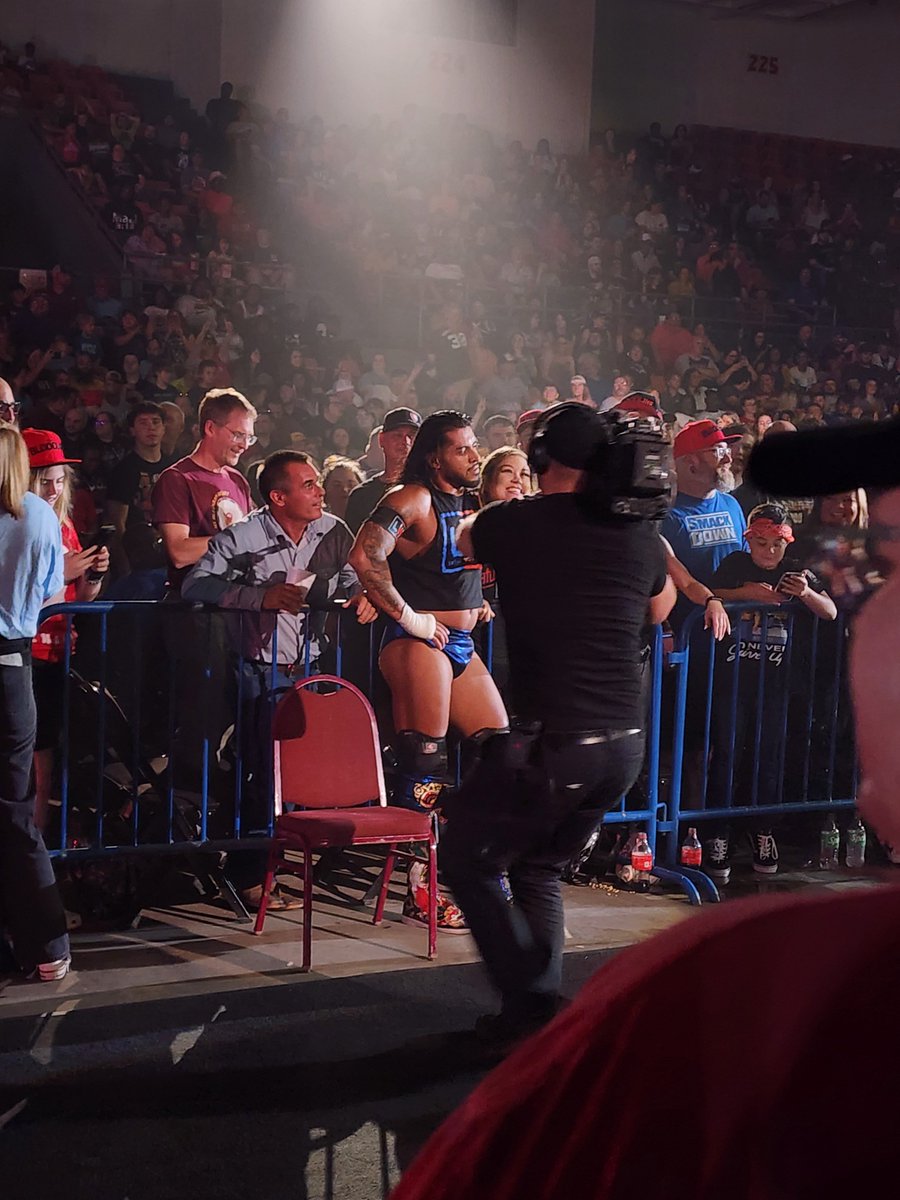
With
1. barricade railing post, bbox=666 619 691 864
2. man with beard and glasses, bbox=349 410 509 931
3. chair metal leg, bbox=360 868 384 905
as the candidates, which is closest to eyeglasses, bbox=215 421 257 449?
man with beard and glasses, bbox=349 410 509 931

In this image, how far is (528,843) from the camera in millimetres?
3566

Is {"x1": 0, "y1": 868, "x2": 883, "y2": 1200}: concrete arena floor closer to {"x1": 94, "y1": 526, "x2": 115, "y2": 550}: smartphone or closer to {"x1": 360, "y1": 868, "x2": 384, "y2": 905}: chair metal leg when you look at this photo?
{"x1": 360, "y1": 868, "x2": 384, "y2": 905}: chair metal leg

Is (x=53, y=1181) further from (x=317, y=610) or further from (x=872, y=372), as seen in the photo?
(x=872, y=372)

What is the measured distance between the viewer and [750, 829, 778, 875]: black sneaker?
590 cm

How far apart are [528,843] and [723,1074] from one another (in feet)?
10.1

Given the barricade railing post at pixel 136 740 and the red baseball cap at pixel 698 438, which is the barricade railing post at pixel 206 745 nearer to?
the barricade railing post at pixel 136 740

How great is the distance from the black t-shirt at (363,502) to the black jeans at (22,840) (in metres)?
2.24

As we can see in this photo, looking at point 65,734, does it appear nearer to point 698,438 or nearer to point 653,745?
point 653,745

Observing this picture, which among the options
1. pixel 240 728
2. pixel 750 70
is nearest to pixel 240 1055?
pixel 240 728

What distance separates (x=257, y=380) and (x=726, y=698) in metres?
6.80

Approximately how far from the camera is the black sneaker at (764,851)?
19.4 feet

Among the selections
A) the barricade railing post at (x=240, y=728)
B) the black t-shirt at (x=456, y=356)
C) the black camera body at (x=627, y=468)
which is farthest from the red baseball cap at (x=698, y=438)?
the black t-shirt at (x=456, y=356)

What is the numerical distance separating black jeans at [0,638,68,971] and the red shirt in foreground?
12.5 feet

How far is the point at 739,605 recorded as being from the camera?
5.78m
